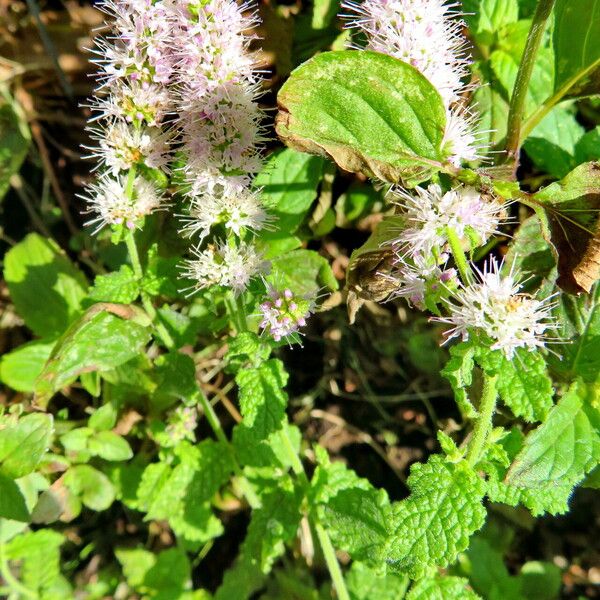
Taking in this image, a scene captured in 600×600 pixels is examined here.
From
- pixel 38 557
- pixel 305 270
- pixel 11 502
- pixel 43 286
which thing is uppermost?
pixel 305 270

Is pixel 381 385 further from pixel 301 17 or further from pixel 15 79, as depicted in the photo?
pixel 15 79

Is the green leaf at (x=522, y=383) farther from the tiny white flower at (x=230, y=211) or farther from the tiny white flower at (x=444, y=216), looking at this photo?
the tiny white flower at (x=230, y=211)

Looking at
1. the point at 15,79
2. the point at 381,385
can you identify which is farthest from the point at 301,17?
the point at 381,385

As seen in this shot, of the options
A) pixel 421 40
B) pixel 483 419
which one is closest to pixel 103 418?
pixel 483 419

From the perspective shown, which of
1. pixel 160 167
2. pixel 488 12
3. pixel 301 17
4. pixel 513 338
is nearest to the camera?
pixel 513 338

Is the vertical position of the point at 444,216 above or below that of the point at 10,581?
above

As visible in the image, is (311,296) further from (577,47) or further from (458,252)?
(577,47)

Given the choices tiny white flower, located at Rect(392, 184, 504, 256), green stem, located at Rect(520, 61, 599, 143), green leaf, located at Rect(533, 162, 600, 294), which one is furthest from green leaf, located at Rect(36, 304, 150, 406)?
green stem, located at Rect(520, 61, 599, 143)
